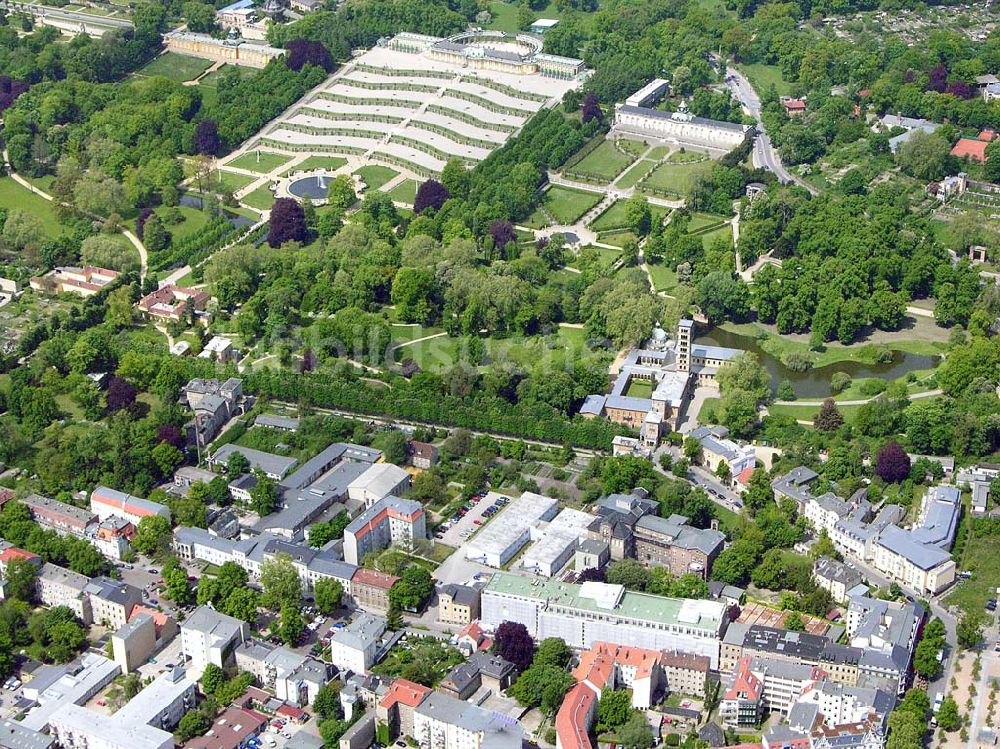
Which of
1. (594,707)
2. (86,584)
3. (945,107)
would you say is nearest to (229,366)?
(86,584)

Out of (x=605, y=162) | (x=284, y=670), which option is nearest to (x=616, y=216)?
(x=605, y=162)

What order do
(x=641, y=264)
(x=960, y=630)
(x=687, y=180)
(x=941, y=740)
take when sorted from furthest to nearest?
(x=687, y=180)
(x=641, y=264)
(x=960, y=630)
(x=941, y=740)

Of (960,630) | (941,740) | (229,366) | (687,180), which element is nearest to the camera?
(941,740)

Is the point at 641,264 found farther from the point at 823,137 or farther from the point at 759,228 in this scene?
the point at 823,137

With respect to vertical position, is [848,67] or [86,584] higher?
[848,67]

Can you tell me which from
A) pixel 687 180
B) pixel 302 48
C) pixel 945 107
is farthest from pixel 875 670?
pixel 302 48

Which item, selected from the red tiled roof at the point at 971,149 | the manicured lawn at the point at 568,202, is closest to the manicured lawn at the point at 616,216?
the manicured lawn at the point at 568,202

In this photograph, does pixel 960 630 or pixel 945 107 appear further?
pixel 945 107
